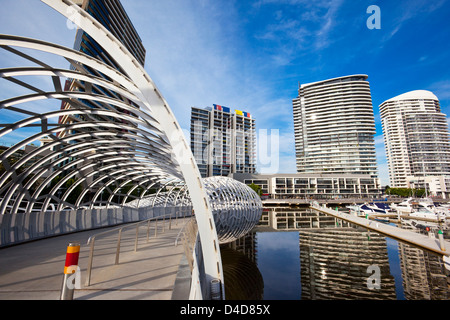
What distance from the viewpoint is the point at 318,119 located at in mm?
109688

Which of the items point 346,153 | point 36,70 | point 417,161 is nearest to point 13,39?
point 36,70

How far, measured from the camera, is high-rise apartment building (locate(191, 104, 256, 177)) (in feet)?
323

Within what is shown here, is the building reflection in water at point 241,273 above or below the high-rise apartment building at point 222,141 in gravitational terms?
below

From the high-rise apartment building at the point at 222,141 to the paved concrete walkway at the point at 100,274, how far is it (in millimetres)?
86620

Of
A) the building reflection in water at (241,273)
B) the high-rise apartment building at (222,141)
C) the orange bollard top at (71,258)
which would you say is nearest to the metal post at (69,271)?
the orange bollard top at (71,258)

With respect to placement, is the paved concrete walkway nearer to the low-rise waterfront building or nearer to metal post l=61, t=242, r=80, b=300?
metal post l=61, t=242, r=80, b=300

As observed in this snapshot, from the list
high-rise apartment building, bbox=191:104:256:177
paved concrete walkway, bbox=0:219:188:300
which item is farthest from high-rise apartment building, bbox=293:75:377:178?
paved concrete walkway, bbox=0:219:188:300

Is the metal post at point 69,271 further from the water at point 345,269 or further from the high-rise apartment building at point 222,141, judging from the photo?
the high-rise apartment building at point 222,141

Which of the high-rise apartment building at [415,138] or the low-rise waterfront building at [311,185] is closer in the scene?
the low-rise waterfront building at [311,185]

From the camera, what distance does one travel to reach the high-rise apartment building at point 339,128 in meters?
97.8

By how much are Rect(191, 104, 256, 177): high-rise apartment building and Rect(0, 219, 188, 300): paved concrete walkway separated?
3410 inches

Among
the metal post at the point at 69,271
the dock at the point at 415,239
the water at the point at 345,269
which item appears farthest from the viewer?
the dock at the point at 415,239

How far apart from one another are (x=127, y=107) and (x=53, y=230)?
7213 mm
